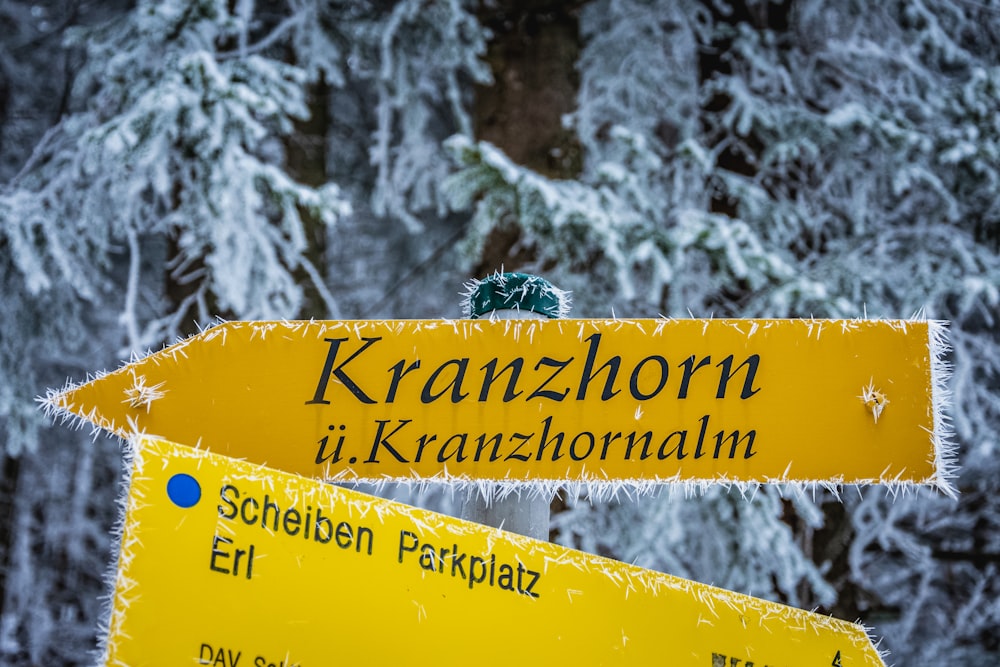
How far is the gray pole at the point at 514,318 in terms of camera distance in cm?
138

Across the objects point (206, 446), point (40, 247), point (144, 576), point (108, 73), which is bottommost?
point (144, 576)

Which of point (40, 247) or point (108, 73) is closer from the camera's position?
point (108, 73)

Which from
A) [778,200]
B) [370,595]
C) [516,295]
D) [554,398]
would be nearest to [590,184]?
[778,200]

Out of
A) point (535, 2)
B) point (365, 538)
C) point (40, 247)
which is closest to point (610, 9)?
point (535, 2)

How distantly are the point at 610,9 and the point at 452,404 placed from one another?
394 centimetres

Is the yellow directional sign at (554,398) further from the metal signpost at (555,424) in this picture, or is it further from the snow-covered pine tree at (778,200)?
the snow-covered pine tree at (778,200)

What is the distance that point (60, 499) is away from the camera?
27.0 ft

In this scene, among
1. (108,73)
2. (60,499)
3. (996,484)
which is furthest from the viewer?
(60,499)

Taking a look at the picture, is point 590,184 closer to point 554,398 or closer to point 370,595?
point 554,398

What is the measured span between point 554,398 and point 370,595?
420 millimetres

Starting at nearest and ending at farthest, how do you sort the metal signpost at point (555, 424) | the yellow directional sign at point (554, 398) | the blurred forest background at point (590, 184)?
the metal signpost at point (555, 424)
the yellow directional sign at point (554, 398)
the blurred forest background at point (590, 184)

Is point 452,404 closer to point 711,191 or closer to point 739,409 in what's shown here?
point 739,409

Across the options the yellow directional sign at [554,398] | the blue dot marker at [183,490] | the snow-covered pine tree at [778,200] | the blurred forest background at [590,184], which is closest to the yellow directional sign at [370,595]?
the blue dot marker at [183,490]

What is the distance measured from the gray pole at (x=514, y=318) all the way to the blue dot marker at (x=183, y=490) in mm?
460
